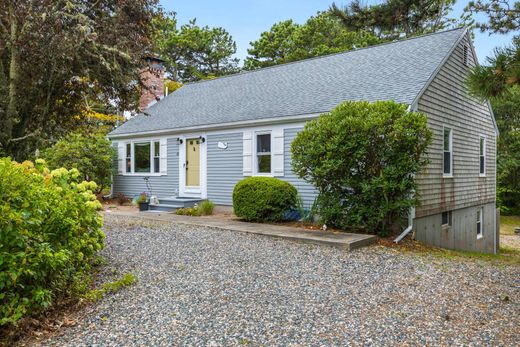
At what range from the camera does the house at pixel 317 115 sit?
1004cm

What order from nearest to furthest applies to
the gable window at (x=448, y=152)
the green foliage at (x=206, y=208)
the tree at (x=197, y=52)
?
the gable window at (x=448, y=152), the green foliage at (x=206, y=208), the tree at (x=197, y=52)

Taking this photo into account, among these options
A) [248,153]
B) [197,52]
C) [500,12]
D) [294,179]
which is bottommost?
[294,179]

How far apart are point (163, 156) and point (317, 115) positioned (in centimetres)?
598

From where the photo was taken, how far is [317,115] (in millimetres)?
9617

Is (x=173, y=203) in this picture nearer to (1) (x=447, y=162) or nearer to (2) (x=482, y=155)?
(1) (x=447, y=162)

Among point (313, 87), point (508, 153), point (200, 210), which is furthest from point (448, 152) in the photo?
point (508, 153)

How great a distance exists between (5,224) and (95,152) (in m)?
11.6

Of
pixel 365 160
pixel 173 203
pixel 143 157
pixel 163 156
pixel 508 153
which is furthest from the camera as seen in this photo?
pixel 508 153

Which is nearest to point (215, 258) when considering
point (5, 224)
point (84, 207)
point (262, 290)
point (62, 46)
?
point (262, 290)

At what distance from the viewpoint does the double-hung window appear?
1373cm

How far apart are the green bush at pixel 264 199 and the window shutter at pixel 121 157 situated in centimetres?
684

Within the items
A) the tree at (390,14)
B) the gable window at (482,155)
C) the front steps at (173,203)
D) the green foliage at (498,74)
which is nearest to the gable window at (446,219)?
the gable window at (482,155)

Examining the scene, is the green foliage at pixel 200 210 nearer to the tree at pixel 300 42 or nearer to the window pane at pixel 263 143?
the window pane at pixel 263 143

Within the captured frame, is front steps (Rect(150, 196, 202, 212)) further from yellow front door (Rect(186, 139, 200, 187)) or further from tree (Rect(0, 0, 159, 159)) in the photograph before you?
tree (Rect(0, 0, 159, 159))
